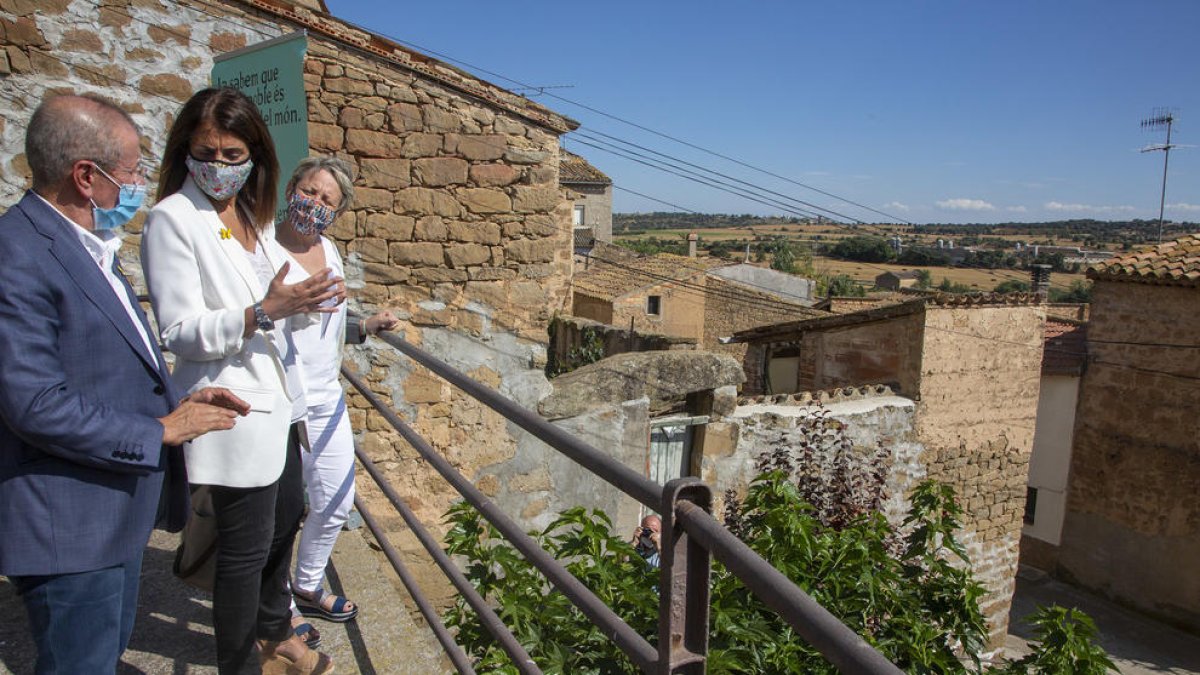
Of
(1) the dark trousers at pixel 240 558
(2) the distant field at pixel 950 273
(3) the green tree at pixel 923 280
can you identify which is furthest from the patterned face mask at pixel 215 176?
(2) the distant field at pixel 950 273

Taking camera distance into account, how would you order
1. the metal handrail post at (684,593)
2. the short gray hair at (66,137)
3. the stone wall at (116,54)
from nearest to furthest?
the metal handrail post at (684,593) < the short gray hair at (66,137) < the stone wall at (116,54)

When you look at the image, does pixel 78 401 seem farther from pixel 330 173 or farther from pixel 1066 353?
pixel 1066 353

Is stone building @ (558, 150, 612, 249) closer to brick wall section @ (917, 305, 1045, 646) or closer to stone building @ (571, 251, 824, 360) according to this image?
stone building @ (571, 251, 824, 360)

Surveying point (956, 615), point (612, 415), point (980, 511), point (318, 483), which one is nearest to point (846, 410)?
point (980, 511)

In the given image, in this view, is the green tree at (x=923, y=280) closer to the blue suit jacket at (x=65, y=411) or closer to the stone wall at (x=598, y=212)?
the stone wall at (x=598, y=212)

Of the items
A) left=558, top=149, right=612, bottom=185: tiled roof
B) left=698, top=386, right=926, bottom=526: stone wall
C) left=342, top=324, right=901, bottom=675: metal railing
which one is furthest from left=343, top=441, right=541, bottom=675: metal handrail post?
left=558, top=149, right=612, bottom=185: tiled roof

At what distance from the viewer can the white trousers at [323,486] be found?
2730 mm

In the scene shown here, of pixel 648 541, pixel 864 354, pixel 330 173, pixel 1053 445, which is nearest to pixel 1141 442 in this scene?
pixel 1053 445

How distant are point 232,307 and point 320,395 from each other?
0.71 meters

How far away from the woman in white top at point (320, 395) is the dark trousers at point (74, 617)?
0.92m

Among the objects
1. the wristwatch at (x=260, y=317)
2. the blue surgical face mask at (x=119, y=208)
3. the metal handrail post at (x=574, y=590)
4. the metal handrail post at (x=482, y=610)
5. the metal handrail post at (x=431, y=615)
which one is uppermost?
the blue surgical face mask at (x=119, y=208)

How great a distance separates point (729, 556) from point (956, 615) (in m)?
3.73

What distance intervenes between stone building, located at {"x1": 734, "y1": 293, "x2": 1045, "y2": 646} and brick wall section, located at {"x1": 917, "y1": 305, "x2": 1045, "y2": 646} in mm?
13

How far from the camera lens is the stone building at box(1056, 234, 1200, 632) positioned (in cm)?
1220
